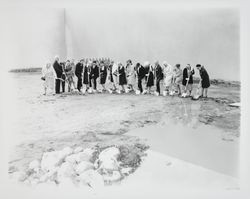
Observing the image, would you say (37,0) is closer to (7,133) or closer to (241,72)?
(7,133)

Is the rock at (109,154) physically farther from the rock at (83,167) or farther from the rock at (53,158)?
the rock at (53,158)

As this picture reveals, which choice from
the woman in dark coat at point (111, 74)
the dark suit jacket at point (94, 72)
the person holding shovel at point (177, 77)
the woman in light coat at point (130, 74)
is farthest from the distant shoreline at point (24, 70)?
the person holding shovel at point (177, 77)

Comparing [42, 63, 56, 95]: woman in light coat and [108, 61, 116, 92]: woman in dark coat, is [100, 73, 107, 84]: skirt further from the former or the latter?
[42, 63, 56, 95]: woman in light coat

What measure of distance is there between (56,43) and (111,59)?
42 centimetres

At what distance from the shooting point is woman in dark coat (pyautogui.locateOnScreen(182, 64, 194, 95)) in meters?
2.71

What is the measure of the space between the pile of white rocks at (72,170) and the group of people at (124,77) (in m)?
0.50

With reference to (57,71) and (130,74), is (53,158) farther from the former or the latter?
(130,74)

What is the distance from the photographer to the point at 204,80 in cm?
268

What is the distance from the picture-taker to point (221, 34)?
8.83 feet

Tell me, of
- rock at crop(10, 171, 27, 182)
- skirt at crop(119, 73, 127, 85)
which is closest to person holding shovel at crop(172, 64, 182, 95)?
skirt at crop(119, 73, 127, 85)

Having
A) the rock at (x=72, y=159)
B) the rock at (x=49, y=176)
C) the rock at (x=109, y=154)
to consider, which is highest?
the rock at (x=109, y=154)

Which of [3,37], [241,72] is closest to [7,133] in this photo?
[3,37]

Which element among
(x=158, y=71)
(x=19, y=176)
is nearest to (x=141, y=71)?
(x=158, y=71)

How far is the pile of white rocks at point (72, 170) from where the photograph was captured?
2561mm
